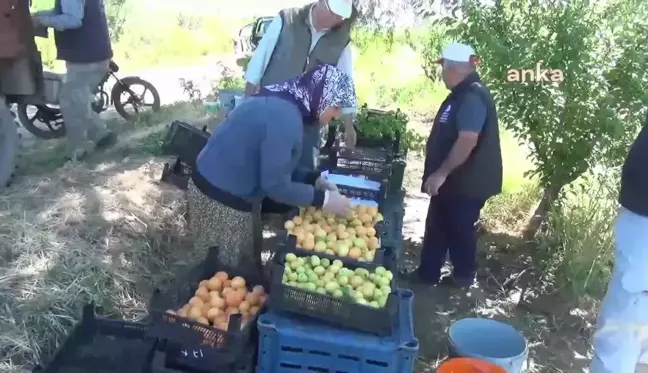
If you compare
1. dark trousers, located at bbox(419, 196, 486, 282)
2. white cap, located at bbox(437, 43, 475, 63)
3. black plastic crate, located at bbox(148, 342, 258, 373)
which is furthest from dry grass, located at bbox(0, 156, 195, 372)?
white cap, located at bbox(437, 43, 475, 63)

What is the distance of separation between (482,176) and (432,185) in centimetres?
33

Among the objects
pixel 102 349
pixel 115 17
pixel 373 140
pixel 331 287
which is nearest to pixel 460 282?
pixel 373 140

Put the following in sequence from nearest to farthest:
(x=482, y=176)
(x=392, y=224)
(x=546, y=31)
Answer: (x=392, y=224) → (x=482, y=176) → (x=546, y=31)

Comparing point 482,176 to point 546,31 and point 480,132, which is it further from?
point 546,31

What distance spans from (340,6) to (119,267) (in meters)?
2.12

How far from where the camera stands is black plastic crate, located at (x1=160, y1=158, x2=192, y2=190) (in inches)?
189

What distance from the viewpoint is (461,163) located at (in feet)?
14.4

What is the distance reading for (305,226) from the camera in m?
3.40

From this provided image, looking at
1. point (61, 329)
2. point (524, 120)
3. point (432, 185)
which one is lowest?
point (61, 329)

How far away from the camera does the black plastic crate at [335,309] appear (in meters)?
2.72

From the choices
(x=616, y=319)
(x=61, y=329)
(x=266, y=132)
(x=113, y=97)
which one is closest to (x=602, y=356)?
(x=616, y=319)

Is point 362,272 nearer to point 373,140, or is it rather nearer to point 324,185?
point 324,185

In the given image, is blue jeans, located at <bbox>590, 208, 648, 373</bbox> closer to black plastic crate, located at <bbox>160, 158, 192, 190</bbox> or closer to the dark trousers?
the dark trousers

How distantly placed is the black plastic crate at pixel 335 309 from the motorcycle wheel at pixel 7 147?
11.5ft
